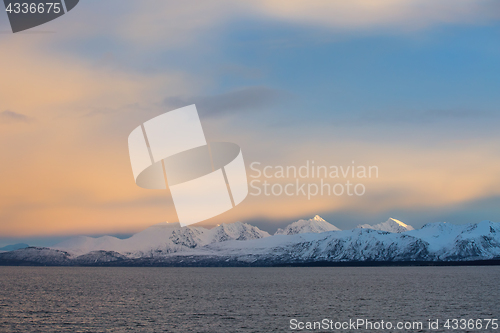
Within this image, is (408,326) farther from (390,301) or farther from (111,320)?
(111,320)

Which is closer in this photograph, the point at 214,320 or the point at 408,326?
the point at 408,326

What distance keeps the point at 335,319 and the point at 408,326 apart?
1171 cm

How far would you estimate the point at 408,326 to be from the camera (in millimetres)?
67875

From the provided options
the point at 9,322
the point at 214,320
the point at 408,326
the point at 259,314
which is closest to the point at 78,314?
the point at 9,322

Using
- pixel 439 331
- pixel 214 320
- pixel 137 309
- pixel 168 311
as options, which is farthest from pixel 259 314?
pixel 439 331

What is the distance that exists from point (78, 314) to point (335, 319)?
4512 cm

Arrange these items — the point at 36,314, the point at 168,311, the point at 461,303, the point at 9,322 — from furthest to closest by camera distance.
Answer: the point at 461,303
the point at 168,311
the point at 36,314
the point at 9,322

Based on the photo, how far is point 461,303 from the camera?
329 ft

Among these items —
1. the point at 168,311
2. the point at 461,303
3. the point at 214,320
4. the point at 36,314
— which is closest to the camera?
the point at 214,320

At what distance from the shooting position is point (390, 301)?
340 feet

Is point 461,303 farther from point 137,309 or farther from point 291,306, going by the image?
point 137,309

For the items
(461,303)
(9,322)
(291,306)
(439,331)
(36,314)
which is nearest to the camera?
(439,331)

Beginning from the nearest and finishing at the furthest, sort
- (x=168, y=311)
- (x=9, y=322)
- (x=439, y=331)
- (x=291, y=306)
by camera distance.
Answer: (x=439, y=331) → (x=9, y=322) → (x=168, y=311) → (x=291, y=306)

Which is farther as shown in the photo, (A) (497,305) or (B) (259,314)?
(A) (497,305)
